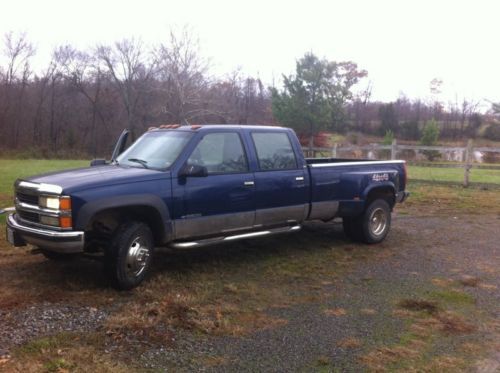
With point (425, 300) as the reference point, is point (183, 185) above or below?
above

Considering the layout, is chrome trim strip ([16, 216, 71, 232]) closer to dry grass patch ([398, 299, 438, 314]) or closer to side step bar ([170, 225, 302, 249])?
side step bar ([170, 225, 302, 249])

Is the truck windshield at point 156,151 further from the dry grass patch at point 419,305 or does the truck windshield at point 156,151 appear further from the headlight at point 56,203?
the dry grass patch at point 419,305

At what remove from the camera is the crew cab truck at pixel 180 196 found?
5.00 m

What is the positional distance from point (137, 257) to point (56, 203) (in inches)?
40.3

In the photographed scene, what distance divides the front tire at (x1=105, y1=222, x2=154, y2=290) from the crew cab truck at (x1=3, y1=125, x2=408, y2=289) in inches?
0.4

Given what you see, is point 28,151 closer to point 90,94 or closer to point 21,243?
point 90,94

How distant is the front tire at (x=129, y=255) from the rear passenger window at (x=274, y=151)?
77.1 inches

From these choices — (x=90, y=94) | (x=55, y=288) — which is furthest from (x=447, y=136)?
(x=55, y=288)

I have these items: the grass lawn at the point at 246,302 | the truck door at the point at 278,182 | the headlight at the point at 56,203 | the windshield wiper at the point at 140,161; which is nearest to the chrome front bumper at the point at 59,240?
the headlight at the point at 56,203

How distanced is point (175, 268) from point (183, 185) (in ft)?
4.02

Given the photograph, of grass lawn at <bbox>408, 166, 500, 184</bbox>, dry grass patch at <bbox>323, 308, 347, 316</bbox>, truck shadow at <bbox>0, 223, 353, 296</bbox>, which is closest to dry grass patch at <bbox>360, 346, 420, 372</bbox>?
dry grass patch at <bbox>323, 308, 347, 316</bbox>

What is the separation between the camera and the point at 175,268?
20.4 feet

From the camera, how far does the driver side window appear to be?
5.97m

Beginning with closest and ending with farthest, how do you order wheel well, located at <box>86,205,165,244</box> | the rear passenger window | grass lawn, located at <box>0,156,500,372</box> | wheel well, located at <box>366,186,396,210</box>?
grass lawn, located at <box>0,156,500,372</box>
wheel well, located at <box>86,205,165,244</box>
the rear passenger window
wheel well, located at <box>366,186,396,210</box>
